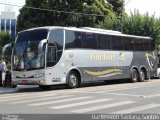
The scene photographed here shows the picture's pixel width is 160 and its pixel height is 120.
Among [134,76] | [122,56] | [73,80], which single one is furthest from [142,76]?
[73,80]

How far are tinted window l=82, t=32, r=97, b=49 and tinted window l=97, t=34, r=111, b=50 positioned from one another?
0.48 m

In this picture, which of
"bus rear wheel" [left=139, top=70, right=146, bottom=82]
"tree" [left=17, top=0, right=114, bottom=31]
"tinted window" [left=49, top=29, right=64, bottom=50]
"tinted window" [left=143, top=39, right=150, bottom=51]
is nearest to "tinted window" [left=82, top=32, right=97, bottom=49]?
"tinted window" [left=49, top=29, right=64, bottom=50]

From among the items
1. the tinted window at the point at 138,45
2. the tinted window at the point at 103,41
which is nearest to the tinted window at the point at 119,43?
the tinted window at the point at 103,41

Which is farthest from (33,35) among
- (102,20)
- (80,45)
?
(102,20)

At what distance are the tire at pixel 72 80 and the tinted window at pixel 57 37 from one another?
1834 mm

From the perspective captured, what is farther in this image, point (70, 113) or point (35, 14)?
point (35, 14)

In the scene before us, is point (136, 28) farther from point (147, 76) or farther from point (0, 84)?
point (0, 84)

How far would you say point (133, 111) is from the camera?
42.3 feet

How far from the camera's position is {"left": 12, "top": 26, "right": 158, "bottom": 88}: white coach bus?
2189cm

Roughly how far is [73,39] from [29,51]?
2.78 m

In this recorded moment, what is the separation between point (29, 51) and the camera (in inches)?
874

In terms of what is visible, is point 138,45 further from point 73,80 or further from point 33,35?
point 33,35

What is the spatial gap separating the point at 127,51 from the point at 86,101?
13.9m

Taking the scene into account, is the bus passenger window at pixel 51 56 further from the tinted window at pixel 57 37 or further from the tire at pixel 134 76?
the tire at pixel 134 76
